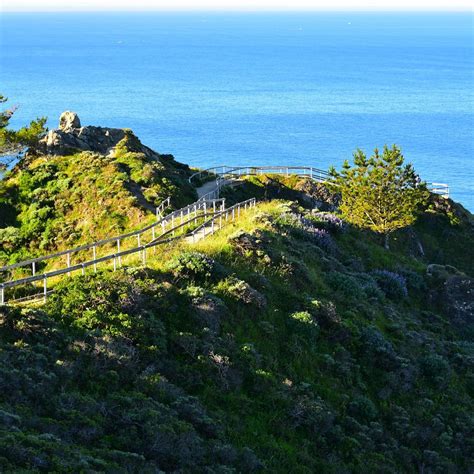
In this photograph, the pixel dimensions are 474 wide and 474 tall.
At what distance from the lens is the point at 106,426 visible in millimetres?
14375

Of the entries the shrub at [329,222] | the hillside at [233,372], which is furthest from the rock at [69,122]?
the hillside at [233,372]

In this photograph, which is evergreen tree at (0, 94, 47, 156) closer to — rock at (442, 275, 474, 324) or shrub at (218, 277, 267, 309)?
rock at (442, 275, 474, 324)

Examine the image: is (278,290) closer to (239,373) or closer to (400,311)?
(239,373)

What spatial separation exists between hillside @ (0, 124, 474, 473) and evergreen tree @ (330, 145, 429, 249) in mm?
20526

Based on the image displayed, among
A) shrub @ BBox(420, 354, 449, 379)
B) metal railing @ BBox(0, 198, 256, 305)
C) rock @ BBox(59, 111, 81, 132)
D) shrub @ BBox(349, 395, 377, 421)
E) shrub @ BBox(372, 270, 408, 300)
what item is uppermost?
rock @ BBox(59, 111, 81, 132)

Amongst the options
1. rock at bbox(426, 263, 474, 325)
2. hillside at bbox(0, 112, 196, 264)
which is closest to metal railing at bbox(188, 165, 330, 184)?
hillside at bbox(0, 112, 196, 264)

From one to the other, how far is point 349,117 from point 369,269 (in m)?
122

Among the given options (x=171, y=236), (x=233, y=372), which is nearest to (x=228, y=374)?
(x=233, y=372)

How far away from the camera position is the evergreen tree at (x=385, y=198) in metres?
49.5

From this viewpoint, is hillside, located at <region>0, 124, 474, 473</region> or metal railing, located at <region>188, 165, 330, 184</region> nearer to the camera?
hillside, located at <region>0, 124, 474, 473</region>

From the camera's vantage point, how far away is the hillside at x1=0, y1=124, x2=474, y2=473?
1427 centimetres

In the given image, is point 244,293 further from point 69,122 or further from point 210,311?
point 69,122

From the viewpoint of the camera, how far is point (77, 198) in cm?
4006

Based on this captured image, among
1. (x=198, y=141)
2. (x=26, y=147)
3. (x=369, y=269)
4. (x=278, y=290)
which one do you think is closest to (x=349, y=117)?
(x=198, y=141)
